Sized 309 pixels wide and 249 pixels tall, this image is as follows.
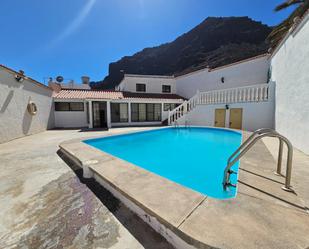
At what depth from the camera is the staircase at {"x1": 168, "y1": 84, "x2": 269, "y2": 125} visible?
373 inches

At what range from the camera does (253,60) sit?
40.4 ft

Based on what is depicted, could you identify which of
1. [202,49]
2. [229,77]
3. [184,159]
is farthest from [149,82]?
[202,49]

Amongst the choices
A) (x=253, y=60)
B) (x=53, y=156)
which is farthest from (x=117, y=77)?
(x=53, y=156)

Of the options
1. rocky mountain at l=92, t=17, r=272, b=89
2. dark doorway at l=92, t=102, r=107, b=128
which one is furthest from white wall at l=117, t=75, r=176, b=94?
rocky mountain at l=92, t=17, r=272, b=89

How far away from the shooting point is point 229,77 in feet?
45.6

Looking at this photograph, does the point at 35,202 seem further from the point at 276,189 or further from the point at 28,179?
the point at 276,189

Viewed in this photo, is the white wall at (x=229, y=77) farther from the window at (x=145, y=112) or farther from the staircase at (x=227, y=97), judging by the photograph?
the window at (x=145, y=112)

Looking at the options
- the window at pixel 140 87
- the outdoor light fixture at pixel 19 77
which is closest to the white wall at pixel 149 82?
the window at pixel 140 87

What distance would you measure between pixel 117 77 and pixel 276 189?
55989 mm

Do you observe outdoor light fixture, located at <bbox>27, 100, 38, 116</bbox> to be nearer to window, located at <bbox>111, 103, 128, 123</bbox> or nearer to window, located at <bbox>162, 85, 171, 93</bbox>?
window, located at <bbox>111, 103, 128, 123</bbox>

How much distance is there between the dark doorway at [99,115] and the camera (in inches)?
539

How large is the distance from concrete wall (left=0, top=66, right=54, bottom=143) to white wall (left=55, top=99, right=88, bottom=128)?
191 centimetres

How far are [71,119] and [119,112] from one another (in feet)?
15.1

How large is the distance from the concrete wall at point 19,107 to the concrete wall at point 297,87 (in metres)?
13.0
